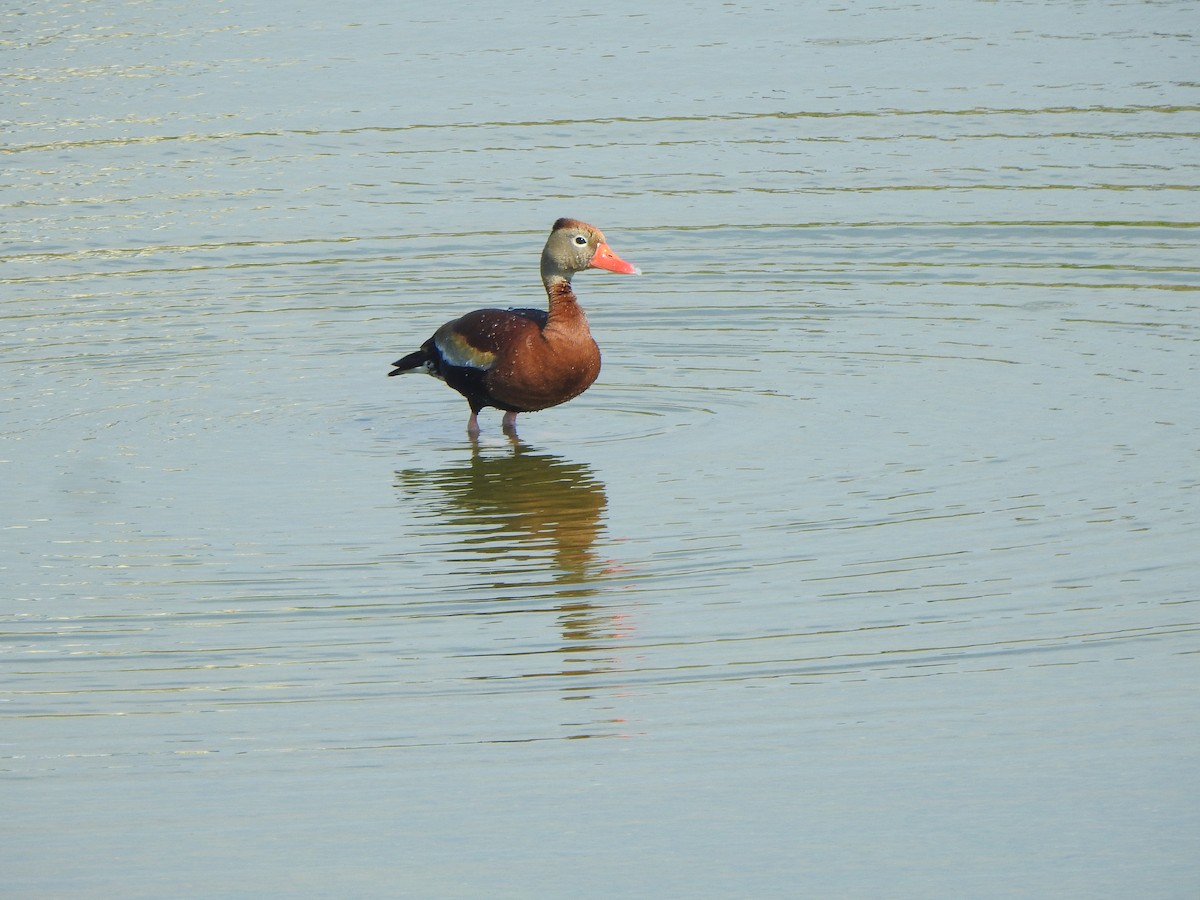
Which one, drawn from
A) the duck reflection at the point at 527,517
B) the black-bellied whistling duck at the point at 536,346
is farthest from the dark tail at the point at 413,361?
the duck reflection at the point at 527,517

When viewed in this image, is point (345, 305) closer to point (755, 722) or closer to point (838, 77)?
point (838, 77)

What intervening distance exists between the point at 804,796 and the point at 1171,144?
1235 centimetres

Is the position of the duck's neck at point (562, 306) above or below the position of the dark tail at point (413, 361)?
above

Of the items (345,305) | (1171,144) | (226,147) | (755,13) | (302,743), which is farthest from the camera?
(755,13)

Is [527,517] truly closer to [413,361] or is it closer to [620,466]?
[620,466]

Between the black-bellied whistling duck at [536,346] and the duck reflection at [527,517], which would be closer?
the duck reflection at [527,517]

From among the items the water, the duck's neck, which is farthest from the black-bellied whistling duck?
the water

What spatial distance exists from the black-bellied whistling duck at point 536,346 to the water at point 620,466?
13.5 inches

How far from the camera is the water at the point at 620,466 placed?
6.84m

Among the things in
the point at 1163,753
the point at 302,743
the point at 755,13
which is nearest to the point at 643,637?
the point at 302,743

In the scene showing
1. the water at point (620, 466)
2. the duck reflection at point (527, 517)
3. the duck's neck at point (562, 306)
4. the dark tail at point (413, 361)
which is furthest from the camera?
the dark tail at point (413, 361)

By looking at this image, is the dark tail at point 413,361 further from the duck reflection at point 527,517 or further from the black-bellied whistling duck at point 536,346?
the duck reflection at point 527,517

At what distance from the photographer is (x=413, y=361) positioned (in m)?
13.1

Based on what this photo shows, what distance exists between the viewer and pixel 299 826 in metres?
6.78
